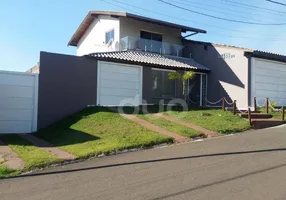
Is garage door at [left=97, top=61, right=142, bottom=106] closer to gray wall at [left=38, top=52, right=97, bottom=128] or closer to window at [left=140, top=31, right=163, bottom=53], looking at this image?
gray wall at [left=38, top=52, right=97, bottom=128]

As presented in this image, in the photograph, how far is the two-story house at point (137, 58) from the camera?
56.2 feet

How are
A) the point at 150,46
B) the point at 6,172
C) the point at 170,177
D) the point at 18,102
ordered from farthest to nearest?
1. the point at 150,46
2. the point at 18,102
3. the point at 6,172
4. the point at 170,177

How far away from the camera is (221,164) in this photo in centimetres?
743

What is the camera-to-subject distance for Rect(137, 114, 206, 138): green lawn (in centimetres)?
1165

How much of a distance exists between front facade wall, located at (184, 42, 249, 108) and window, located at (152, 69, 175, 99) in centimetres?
273

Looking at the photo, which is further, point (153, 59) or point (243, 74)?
point (153, 59)

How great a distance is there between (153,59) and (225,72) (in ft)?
15.3

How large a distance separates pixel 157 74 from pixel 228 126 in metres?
7.57

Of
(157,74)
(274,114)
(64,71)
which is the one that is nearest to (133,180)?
(64,71)

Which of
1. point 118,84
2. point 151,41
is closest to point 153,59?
point 151,41

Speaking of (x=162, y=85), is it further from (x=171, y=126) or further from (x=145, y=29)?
(x=171, y=126)

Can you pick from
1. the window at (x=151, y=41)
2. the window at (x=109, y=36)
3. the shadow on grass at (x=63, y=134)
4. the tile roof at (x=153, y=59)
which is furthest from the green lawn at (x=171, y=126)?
the window at (x=109, y=36)

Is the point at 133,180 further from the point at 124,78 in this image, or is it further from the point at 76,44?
the point at 76,44

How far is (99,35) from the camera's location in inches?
966
